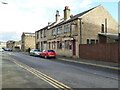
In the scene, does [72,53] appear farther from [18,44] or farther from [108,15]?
[18,44]

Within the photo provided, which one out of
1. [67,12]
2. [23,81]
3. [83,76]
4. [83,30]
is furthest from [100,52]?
[67,12]

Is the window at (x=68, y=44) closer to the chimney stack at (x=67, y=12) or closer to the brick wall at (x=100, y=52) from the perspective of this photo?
the brick wall at (x=100, y=52)

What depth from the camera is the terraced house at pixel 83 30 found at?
2147cm

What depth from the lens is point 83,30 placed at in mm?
21406

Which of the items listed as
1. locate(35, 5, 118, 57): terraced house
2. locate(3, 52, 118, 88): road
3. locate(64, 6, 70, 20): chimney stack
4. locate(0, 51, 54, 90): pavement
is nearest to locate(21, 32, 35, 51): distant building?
locate(35, 5, 118, 57): terraced house

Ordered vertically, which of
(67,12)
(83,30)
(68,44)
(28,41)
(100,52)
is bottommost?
(100,52)

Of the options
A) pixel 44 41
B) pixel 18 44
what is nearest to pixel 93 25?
pixel 44 41

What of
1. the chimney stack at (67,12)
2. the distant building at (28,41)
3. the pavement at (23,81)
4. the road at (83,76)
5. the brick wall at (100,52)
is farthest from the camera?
the distant building at (28,41)

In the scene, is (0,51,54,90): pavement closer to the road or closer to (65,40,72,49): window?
the road

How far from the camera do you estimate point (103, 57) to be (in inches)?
643

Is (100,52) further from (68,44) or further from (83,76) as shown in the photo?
(83,76)

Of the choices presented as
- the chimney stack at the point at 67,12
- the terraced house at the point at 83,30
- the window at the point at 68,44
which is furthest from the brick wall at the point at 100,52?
the chimney stack at the point at 67,12

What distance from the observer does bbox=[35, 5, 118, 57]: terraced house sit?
70.4 feet

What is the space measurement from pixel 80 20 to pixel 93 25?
3156 mm
